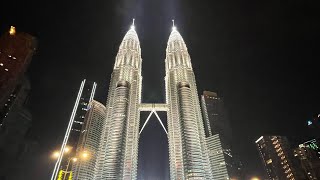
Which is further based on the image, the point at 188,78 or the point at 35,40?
the point at 188,78

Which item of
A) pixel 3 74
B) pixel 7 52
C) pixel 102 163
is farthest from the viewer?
pixel 102 163

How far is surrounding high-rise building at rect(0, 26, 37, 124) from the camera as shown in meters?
86.4

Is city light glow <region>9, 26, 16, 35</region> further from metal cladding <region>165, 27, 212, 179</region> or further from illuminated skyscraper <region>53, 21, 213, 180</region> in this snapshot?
metal cladding <region>165, 27, 212, 179</region>

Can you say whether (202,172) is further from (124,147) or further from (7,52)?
(7,52)

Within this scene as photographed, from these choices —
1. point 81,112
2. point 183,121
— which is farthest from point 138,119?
point 81,112

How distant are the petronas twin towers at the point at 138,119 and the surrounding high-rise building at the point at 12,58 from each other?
43.6 meters

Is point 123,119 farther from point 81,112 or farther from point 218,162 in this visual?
point 218,162

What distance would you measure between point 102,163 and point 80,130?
33176mm

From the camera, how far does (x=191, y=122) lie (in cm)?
12875

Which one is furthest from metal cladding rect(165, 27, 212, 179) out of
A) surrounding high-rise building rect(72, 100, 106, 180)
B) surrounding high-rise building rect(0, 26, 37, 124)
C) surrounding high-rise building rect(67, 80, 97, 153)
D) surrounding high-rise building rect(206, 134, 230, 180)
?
surrounding high-rise building rect(0, 26, 37, 124)

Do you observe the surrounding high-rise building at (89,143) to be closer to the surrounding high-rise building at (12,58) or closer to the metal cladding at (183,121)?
the metal cladding at (183,121)

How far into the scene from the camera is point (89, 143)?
458 feet

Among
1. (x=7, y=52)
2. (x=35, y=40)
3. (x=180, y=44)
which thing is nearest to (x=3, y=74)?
(x=7, y=52)

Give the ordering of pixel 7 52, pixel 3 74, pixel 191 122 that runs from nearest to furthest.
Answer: pixel 3 74
pixel 7 52
pixel 191 122
